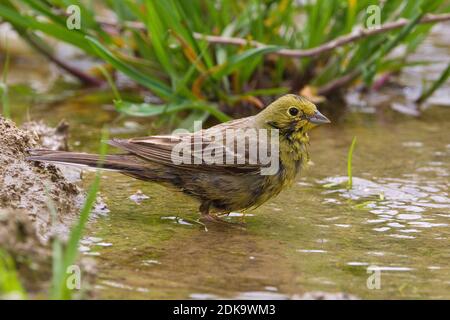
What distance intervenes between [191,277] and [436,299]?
1.11 meters

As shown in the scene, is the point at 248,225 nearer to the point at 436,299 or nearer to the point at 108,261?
the point at 108,261

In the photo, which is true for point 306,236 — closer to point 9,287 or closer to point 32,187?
point 32,187

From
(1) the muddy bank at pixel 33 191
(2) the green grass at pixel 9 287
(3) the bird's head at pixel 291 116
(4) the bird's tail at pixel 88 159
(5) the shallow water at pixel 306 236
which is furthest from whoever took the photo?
(3) the bird's head at pixel 291 116

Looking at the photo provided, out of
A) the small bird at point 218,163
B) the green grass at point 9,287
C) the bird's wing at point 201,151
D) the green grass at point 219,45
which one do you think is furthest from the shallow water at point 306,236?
the green grass at point 219,45

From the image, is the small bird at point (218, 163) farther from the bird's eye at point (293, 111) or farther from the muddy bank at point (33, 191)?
the muddy bank at point (33, 191)

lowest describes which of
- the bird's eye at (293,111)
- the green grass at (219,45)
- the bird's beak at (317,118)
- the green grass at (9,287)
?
the green grass at (9,287)

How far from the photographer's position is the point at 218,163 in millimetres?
5160

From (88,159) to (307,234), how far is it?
1339 mm

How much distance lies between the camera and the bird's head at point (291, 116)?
213 inches

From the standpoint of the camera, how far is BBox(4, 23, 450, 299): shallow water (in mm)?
3953

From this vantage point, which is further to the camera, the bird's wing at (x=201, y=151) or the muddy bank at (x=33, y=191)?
the bird's wing at (x=201, y=151)

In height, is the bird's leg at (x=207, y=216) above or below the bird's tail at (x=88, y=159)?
below

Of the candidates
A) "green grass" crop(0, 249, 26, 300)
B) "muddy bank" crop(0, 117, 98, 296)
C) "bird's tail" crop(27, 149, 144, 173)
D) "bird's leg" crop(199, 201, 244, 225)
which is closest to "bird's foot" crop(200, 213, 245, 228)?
"bird's leg" crop(199, 201, 244, 225)

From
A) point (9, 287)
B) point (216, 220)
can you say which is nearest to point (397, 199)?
point (216, 220)
